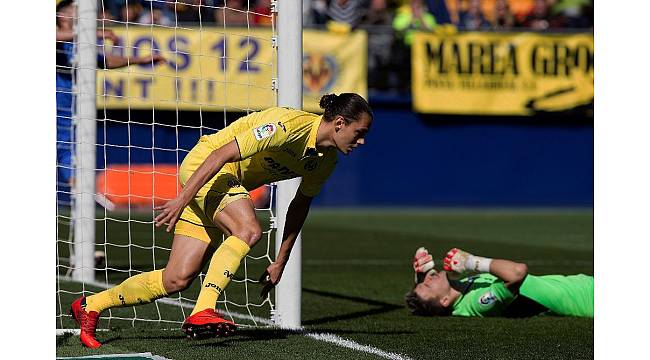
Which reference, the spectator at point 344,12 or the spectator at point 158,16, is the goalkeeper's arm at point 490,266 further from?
the spectator at point 344,12

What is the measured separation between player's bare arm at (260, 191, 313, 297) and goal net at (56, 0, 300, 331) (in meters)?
0.93

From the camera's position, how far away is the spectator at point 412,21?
24.5m

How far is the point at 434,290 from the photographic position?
8.90 m

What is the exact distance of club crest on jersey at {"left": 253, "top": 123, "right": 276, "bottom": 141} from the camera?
21.1ft

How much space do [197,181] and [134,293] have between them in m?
1.05

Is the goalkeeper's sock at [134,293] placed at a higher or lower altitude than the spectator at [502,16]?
lower

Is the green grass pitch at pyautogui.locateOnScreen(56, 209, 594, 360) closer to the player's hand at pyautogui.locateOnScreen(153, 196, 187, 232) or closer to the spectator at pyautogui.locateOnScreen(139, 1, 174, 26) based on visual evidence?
the player's hand at pyautogui.locateOnScreen(153, 196, 187, 232)

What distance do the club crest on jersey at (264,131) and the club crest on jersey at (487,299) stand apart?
2933 mm

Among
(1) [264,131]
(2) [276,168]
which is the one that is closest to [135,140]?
(2) [276,168]

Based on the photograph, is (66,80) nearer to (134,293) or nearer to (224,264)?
(134,293)

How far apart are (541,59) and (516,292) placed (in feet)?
54.8

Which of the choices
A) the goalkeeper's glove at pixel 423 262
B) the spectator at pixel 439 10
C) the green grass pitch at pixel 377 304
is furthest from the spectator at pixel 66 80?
the spectator at pixel 439 10
